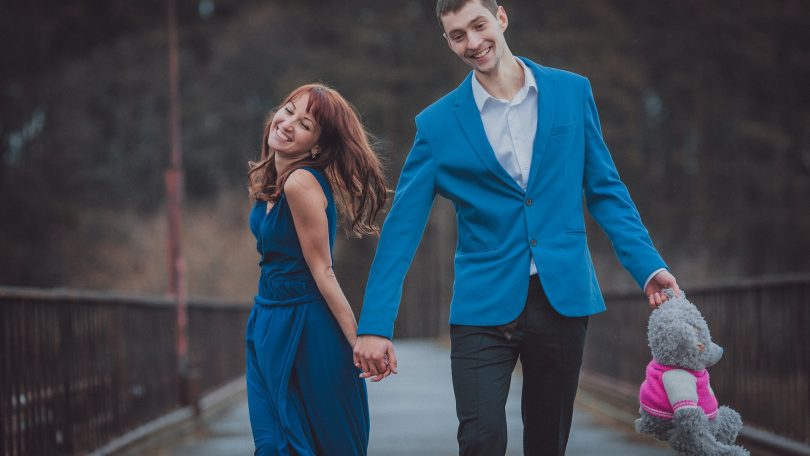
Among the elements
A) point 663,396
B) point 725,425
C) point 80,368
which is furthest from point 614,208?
point 80,368

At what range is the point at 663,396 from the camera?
410 cm

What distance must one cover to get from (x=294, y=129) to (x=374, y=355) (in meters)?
1.01

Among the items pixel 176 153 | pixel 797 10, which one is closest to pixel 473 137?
pixel 176 153

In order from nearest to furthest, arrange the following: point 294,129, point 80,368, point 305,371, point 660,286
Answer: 1. point 660,286
2. point 305,371
3. point 294,129
4. point 80,368

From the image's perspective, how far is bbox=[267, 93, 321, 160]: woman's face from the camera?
477 centimetres

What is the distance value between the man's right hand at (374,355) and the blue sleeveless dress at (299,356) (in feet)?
1.23

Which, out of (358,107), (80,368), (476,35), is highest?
(358,107)

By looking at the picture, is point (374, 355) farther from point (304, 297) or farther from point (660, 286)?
point (660, 286)

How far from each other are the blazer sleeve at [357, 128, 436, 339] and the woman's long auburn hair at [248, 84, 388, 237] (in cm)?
50

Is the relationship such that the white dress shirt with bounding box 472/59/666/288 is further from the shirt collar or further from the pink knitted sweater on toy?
the pink knitted sweater on toy

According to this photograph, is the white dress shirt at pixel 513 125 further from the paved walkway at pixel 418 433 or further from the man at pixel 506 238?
the paved walkway at pixel 418 433

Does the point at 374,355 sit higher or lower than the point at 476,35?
lower

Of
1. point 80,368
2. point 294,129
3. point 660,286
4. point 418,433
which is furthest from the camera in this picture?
point 418,433

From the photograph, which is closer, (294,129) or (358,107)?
(294,129)
